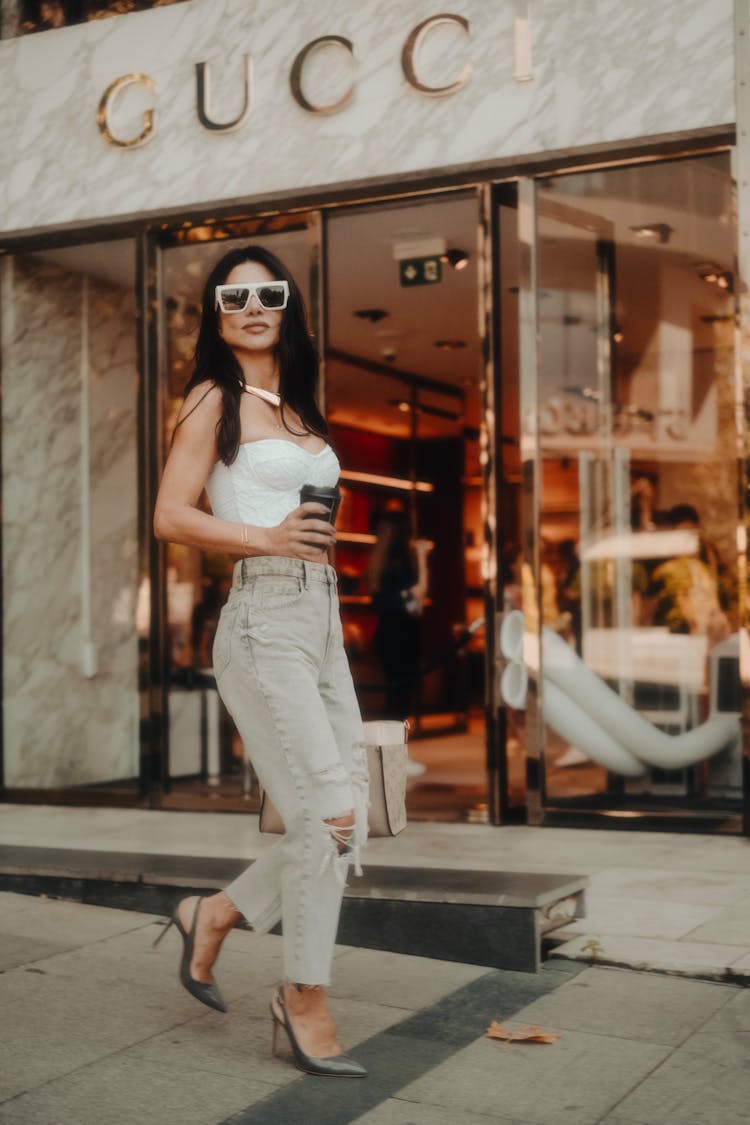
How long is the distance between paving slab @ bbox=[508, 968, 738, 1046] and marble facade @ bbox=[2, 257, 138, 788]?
4667 mm

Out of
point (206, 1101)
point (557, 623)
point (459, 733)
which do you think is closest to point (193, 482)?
point (206, 1101)

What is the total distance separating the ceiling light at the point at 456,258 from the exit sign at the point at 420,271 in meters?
0.09

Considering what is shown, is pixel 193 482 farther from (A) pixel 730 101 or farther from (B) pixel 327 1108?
(A) pixel 730 101

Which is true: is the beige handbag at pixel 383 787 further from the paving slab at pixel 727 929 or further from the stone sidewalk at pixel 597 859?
the paving slab at pixel 727 929

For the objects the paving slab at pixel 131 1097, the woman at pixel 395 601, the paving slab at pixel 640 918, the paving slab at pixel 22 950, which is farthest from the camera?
the woman at pixel 395 601

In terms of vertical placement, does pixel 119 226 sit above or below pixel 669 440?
above

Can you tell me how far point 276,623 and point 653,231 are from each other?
4475 mm

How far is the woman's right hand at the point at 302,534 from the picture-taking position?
330 cm

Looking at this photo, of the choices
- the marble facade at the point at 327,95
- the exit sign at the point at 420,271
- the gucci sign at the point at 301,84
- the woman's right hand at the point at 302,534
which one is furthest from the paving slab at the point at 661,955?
the exit sign at the point at 420,271

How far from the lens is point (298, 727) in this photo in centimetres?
329

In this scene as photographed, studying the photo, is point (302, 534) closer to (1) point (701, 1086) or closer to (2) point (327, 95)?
(1) point (701, 1086)

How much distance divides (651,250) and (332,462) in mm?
4148

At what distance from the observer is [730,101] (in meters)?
6.34

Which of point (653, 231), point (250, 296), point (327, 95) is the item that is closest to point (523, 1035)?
point (250, 296)
